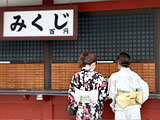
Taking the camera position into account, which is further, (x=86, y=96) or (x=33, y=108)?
(x=33, y=108)

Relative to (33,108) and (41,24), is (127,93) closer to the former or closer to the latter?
(41,24)

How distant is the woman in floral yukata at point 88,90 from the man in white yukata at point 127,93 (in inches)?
8.5

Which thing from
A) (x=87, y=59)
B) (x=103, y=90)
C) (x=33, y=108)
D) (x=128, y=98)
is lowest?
(x=33, y=108)

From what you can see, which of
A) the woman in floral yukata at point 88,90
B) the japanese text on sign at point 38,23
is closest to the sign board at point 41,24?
the japanese text on sign at point 38,23

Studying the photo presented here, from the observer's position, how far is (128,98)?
12.4 feet

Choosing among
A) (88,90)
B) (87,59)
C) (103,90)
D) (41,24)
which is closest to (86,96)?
(88,90)

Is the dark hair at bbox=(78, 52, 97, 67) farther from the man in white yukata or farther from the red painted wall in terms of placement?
the red painted wall

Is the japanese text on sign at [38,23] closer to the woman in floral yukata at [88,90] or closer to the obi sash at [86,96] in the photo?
the woman in floral yukata at [88,90]

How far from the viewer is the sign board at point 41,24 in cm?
471

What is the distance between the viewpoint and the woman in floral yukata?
12.9 ft

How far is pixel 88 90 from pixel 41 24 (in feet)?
5.90

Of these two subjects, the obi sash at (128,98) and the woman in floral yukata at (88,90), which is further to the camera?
the woman in floral yukata at (88,90)

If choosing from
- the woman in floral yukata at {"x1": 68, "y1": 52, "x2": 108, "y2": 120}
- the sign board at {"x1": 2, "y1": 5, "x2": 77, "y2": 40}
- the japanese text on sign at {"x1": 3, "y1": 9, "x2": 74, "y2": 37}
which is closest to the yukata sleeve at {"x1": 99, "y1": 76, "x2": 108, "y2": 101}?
the woman in floral yukata at {"x1": 68, "y1": 52, "x2": 108, "y2": 120}

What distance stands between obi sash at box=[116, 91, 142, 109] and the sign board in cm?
158
